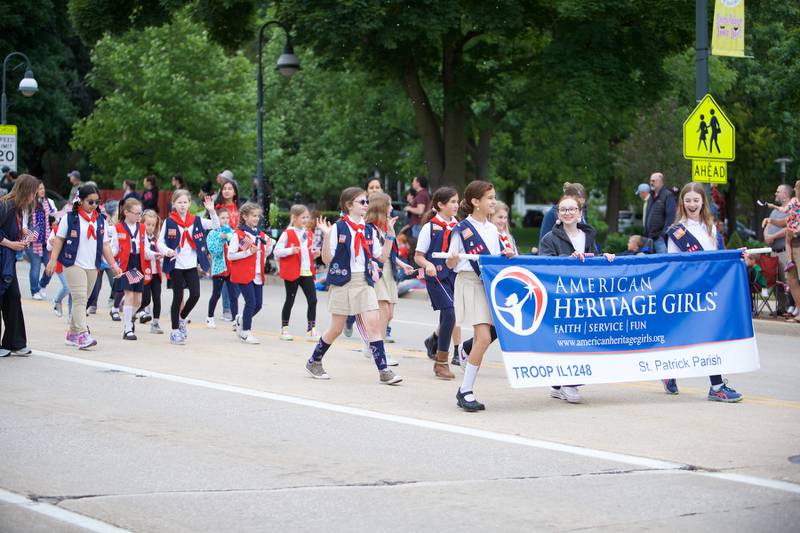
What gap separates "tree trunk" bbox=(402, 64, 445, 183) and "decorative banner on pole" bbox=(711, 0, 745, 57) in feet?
54.6

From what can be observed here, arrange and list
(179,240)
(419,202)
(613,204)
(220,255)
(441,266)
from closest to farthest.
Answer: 1. (441,266)
2. (179,240)
3. (220,255)
4. (419,202)
5. (613,204)

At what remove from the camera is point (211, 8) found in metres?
32.5

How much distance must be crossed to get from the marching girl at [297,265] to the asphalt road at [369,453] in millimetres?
2995

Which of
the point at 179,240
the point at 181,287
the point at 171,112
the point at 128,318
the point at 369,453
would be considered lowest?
the point at 369,453

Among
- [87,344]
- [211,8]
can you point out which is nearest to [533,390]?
[87,344]

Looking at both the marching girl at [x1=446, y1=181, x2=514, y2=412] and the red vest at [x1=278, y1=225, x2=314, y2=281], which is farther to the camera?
the red vest at [x1=278, y1=225, x2=314, y2=281]

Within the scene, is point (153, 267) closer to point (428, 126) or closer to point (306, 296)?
point (306, 296)

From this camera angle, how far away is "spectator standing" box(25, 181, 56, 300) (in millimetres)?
16578

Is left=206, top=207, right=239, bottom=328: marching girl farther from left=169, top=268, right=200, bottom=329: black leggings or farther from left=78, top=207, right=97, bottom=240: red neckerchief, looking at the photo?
left=78, top=207, right=97, bottom=240: red neckerchief

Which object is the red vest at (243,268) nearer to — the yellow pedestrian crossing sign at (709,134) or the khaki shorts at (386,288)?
the khaki shorts at (386,288)

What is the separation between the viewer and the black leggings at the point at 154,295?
15812 mm

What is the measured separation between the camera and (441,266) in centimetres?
1192

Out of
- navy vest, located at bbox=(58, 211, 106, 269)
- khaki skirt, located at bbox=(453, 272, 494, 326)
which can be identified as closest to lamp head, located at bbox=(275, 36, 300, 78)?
navy vest, located at bbox=(58, 211, 106, 269)

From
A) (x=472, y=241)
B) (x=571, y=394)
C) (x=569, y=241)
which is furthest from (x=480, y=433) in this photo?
(x=569, y=241)
